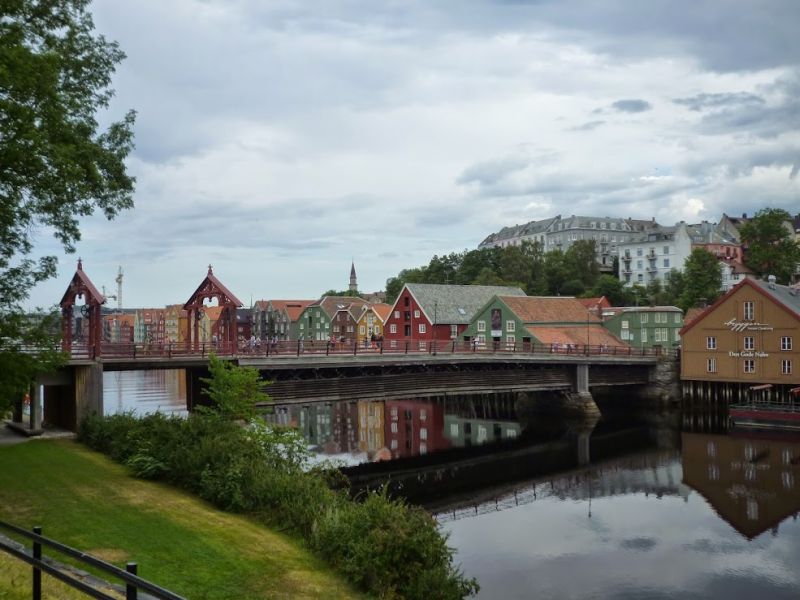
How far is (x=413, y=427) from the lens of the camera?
63.9m

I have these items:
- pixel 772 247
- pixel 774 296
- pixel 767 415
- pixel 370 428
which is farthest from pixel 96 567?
pixel 772 247

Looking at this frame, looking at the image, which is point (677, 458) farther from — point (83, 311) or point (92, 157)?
point (92, 157)

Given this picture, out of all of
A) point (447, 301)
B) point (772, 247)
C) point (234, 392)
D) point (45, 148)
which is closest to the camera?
point (45, 148)

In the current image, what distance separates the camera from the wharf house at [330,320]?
429ft

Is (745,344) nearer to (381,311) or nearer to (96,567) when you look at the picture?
(96,567)

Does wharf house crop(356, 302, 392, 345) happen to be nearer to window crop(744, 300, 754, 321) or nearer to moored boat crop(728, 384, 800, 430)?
window crop(744, 300, 754, 321)

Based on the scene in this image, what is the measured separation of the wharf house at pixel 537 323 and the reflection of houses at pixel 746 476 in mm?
24865

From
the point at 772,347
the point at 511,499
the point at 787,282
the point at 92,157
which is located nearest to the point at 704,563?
the point at 511,499

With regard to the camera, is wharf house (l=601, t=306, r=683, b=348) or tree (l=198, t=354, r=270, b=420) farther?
wharf house (l=601, t=306, r=683, b=348)

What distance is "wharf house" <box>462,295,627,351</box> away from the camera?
3140 inches

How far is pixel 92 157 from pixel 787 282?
4365 inches

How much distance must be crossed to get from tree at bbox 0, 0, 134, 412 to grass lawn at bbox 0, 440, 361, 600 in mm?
4156

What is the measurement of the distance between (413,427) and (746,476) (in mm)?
29441

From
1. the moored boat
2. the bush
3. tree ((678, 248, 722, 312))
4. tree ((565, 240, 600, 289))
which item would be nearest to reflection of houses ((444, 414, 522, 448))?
the moored boat
